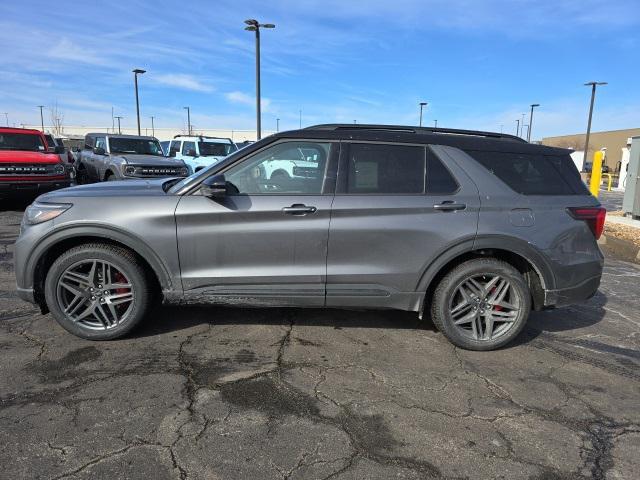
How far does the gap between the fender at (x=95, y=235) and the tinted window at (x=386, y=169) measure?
1.68 metres

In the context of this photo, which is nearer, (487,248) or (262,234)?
(262,234)

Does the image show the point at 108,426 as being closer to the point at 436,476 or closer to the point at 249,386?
the point at 249,386

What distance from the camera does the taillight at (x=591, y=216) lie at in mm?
4031

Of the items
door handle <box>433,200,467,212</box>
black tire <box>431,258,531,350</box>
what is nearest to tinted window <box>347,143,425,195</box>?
door handle <box>433,200,467,212</box>

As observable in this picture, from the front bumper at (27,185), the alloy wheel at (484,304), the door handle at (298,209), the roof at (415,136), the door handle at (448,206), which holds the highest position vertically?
the roof at (415,136)

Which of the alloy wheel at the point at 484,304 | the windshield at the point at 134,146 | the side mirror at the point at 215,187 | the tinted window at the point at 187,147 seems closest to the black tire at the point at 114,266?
the side mirror at the point at 215,187

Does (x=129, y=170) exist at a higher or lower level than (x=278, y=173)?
lower

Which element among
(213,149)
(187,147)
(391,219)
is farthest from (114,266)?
(187,147)

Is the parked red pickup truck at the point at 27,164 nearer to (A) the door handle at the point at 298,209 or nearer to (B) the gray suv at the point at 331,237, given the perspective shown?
(B) the gray suv at the point at 331,237

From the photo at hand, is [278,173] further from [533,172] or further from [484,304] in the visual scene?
[533,172]

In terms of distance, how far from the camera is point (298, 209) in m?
3.82

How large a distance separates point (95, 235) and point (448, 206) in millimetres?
2820

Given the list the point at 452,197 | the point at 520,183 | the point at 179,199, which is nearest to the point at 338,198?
the point at 452,197

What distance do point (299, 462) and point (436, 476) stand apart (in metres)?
0.72
